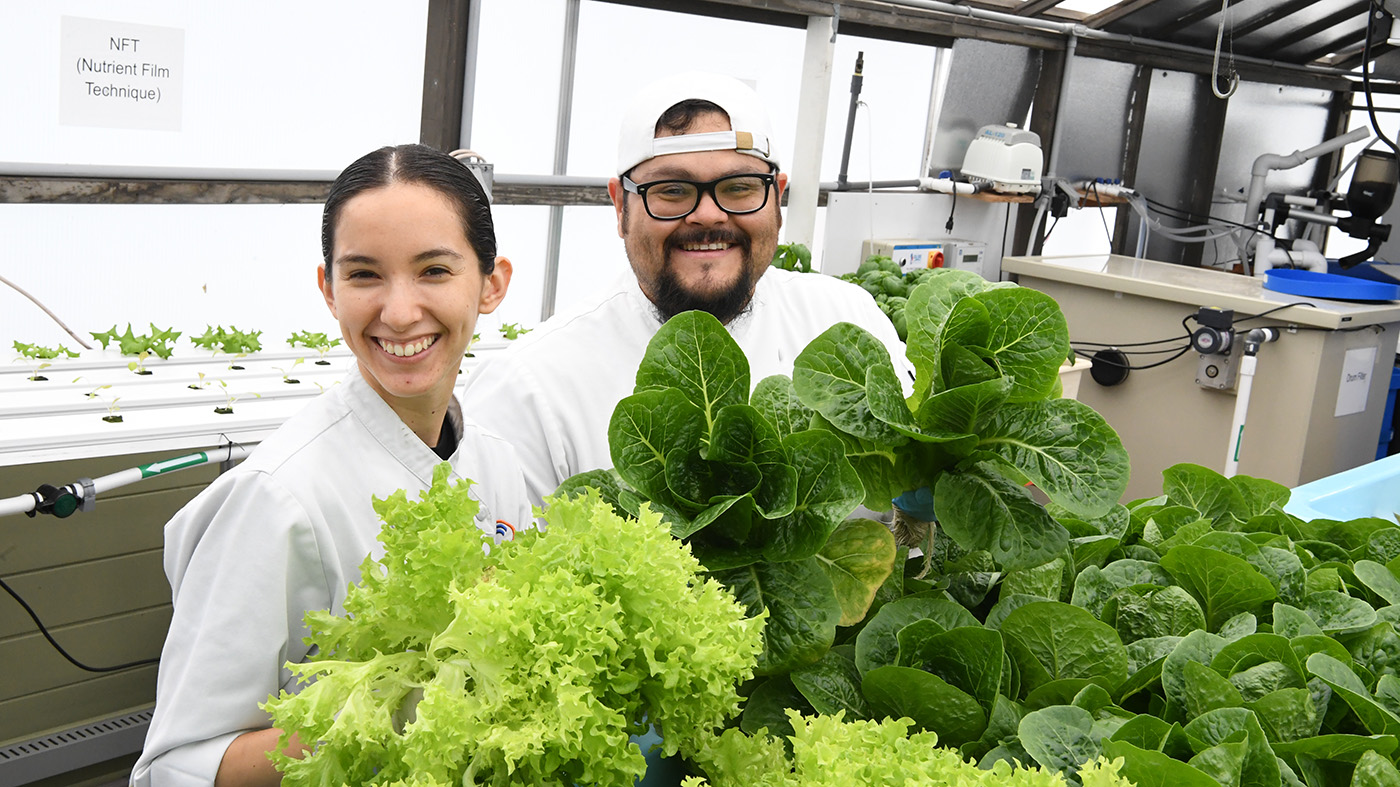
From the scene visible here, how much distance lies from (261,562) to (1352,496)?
2000mm

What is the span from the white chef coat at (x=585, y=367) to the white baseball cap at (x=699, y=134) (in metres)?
0.26

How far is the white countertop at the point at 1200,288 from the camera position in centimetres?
367

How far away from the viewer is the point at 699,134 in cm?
154

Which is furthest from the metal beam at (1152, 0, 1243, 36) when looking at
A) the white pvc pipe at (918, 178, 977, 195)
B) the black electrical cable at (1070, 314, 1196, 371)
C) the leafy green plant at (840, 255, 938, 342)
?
the leafy green plant at (840, 255, 938, 342)

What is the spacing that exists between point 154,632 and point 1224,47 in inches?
223

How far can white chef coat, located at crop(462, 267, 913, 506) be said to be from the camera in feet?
5.36

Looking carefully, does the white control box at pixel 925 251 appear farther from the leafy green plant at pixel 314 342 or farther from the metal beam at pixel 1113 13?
the leafy green plant at pixel 314 342

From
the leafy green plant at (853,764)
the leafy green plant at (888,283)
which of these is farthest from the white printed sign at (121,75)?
the leafy green plant at (853,764)

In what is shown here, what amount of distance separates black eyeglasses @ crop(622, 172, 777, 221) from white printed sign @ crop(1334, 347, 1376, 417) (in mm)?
3047

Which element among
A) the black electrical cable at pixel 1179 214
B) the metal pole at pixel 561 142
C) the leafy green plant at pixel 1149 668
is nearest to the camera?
the leafy green plant at pixel 1149 668

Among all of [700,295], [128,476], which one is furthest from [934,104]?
[128,476]

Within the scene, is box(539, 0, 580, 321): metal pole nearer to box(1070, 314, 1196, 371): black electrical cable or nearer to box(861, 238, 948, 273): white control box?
box(861, 238, 948, 273): white control box

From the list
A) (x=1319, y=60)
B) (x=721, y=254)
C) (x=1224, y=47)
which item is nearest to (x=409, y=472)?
(x=721, y=254)

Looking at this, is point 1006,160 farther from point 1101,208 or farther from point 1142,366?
point 1101,208
